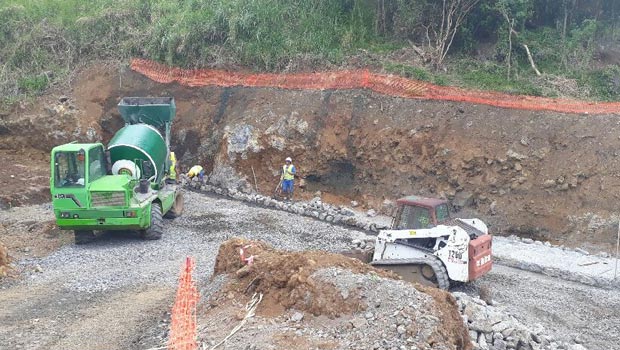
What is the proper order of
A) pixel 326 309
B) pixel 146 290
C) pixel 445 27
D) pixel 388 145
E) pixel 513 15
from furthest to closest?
pixel 445 27
pixel 513 15
pixel 388 145
pixel 146 290
pixel 326 309

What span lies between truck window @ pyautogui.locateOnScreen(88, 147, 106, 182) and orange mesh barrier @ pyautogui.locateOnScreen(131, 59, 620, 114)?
7306 millimetres

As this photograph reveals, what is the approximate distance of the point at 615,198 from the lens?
15.1 metres

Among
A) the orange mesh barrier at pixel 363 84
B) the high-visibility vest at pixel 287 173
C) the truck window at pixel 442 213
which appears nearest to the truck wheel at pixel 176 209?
the high-visibility vest at pixel 287 173

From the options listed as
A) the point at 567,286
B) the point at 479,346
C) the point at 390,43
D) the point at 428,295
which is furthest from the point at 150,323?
the point at 390,43

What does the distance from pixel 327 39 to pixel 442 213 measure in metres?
10.8

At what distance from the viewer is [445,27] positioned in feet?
68.1

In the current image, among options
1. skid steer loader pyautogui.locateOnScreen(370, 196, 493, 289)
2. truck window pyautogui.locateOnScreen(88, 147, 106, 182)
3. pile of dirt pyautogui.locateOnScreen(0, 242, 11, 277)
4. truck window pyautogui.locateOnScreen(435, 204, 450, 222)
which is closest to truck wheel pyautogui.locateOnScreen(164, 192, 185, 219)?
truck window pyautogui.locateOnScreen(88, 147, 106, 182)

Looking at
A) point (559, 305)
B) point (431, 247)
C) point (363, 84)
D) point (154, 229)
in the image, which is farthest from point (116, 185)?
point (363, 84)

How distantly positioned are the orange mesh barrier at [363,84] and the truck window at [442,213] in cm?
648

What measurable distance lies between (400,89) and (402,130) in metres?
1.49

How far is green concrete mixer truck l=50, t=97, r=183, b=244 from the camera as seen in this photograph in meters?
12.5

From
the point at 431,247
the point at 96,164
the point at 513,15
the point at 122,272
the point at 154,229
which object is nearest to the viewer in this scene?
the point at 431,247

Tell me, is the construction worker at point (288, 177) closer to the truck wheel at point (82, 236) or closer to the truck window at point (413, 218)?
the truck wheel at point (82, 236)

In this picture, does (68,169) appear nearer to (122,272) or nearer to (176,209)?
(122,272)
